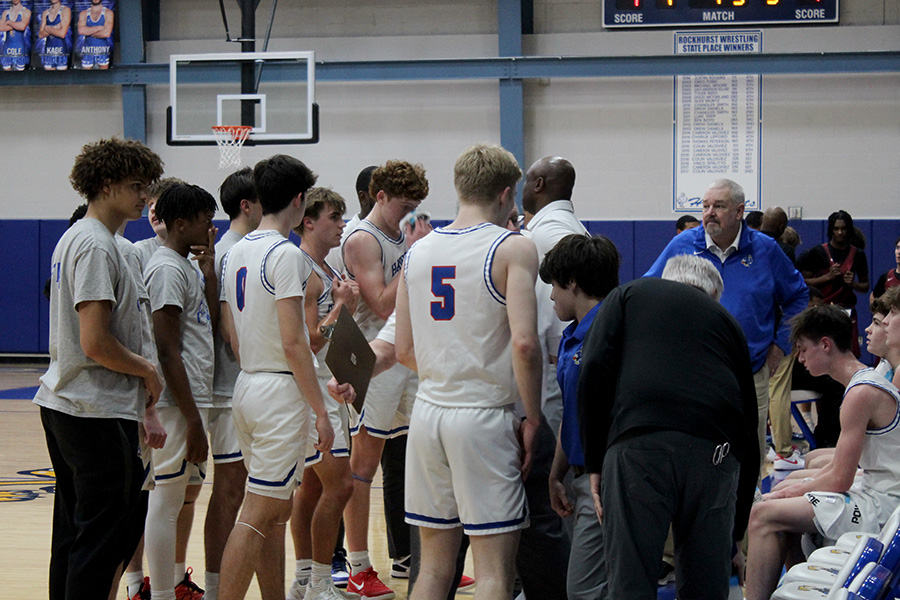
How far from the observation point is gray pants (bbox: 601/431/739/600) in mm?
2562

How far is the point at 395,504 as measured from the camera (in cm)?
449

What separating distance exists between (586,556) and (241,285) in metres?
1.55

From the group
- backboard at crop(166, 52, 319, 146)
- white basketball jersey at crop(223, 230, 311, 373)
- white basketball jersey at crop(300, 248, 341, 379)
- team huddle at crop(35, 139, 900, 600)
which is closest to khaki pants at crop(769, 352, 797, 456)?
team huddle at crop(35, 139, 900, 600)

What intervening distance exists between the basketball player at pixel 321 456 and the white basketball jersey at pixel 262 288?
349 millimetres

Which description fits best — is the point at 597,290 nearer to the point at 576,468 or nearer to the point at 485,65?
the point at 576,468

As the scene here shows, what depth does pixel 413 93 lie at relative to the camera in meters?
12.0

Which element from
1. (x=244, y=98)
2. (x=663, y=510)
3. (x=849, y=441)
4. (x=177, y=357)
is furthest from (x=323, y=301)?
(x=244, y=98)

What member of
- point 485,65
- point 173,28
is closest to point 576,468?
point 485,65

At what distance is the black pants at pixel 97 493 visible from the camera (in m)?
3.00

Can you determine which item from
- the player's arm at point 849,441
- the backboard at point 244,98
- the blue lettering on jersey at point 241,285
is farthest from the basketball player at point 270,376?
the backboard at point 244,98

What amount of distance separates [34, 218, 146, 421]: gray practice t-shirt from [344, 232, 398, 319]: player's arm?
4.41 feet

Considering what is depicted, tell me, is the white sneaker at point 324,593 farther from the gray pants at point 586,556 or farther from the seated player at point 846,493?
the seated player at point 846,493

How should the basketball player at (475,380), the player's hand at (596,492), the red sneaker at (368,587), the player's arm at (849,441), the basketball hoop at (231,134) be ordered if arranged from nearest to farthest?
the player's hand at (596,492)
the basketball player at (475,380)
the player's arm at (849,441)
the red sneaker at (368,587)
the basketball hoop at (231,134)

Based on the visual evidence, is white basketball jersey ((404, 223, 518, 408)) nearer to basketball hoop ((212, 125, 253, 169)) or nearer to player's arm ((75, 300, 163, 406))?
player's arm ((75, 300, 163, 406))
